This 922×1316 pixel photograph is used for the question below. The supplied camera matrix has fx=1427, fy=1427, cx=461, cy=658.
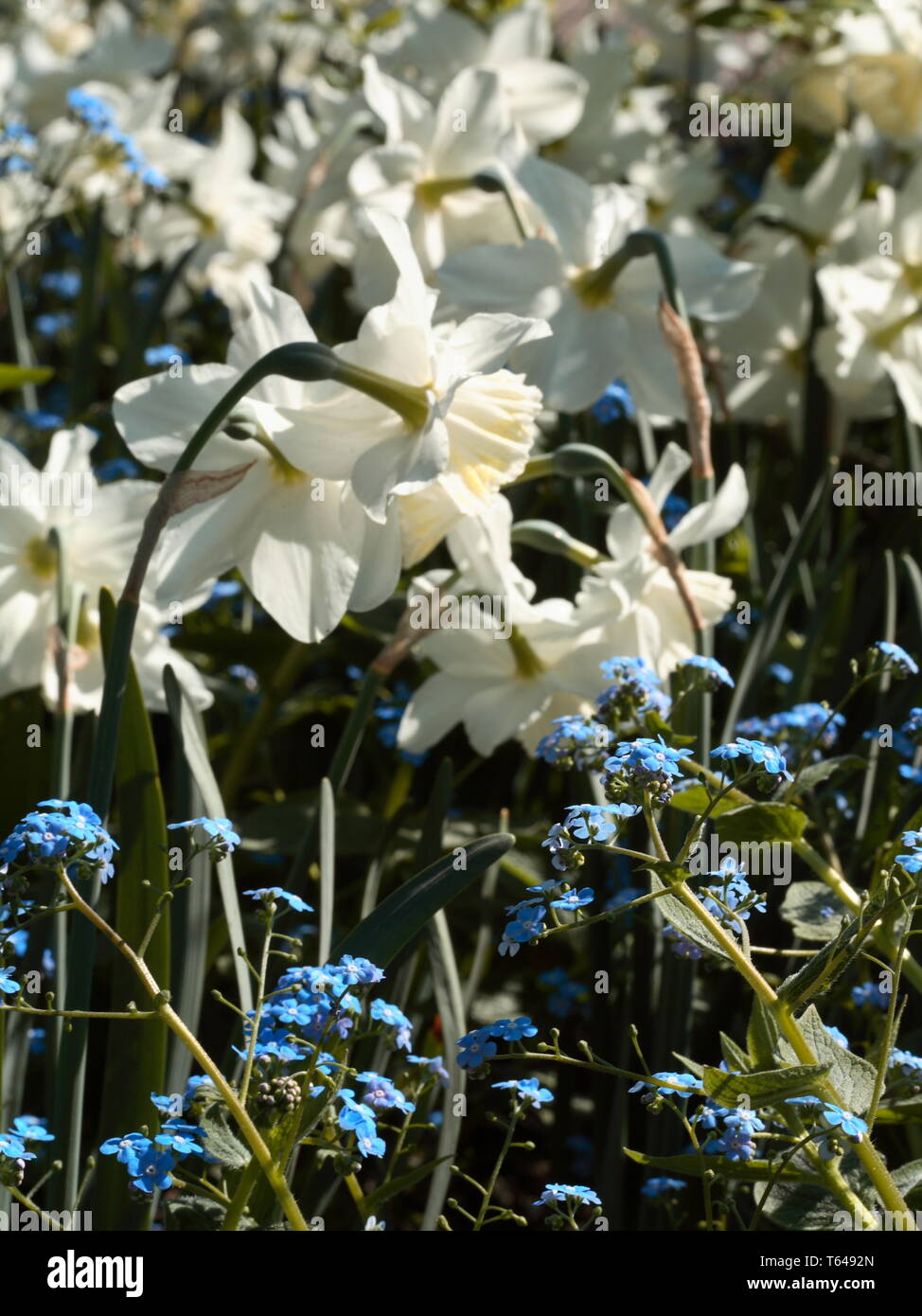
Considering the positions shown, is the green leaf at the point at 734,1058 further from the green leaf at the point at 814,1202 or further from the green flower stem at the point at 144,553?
the green flower stem at the point at 144,553

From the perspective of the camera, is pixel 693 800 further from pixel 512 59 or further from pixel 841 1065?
pixel 512 59

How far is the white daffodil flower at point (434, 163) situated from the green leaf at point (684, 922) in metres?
1.09

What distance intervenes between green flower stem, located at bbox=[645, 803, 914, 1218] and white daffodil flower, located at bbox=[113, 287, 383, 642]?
15.5 inches

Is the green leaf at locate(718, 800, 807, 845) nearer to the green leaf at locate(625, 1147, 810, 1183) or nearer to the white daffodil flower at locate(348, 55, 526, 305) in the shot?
the green leaf at locate(625, 1147, 810, 1183)

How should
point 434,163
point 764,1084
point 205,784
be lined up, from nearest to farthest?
point 764,1084 < point 205,784 < point 434,163

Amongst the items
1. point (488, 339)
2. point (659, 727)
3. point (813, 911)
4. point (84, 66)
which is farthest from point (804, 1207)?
point (84, 66)

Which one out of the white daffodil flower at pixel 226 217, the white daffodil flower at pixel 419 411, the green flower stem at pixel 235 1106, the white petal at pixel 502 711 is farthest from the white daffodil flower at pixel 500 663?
the white daffodil flower at pixel 226 217

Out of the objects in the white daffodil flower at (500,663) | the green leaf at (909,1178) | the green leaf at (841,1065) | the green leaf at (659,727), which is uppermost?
the white daffodil flower at (500,663)

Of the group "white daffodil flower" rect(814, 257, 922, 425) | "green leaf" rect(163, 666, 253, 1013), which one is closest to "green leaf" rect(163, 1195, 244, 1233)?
"green leaf" rect(163, 666, 253, 1013)

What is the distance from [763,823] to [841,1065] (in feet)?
0.69

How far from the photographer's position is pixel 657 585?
4.81ft

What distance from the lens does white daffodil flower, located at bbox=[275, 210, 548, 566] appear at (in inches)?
44.2

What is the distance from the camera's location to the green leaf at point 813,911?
1.12 m

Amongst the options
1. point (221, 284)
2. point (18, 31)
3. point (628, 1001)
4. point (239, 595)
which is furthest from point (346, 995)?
point (18, 31)
